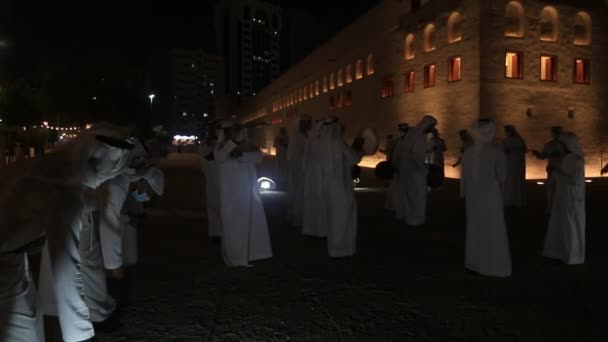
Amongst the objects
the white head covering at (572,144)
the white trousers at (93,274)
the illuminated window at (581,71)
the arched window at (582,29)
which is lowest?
the white trousers at (93,274)

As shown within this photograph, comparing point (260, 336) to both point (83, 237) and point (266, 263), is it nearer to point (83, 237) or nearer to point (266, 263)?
point (83, 237)

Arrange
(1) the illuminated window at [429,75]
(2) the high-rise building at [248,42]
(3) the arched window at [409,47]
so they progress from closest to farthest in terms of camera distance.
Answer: (1) the illuminated window at [429,75] < (3) the arched window at [409,47] < (2) the high-rise building at [248,42]

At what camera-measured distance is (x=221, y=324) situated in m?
4.29

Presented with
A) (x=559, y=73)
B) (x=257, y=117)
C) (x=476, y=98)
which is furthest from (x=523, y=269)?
(x=257, y=117)

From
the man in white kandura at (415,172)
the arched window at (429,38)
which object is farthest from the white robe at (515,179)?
the arched window at (429,38)

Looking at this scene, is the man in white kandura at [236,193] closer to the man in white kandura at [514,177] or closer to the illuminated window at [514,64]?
the man in white kandura at [514,177]

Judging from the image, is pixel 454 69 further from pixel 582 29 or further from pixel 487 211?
pixel 487 211

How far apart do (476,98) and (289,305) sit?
18.0 meters

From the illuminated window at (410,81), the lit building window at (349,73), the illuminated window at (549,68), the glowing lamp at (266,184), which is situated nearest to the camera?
the glowing lamp at (266,184)

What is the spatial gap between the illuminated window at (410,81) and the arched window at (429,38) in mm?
1642

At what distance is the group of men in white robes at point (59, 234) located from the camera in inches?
106

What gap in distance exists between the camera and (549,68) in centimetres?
2166

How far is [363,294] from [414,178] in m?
5.14

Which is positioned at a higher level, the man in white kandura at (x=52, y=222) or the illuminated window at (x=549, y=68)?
the illuminated window at (x=549, y=68)
